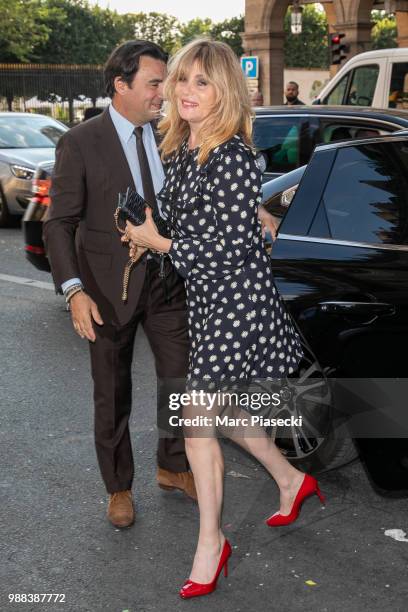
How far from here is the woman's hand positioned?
353 centimetres

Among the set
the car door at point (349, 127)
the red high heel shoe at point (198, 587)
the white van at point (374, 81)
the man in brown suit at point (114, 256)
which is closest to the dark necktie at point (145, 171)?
the man in brown suit at point (114, 256)

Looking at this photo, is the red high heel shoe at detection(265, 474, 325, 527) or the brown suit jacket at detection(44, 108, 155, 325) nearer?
the brown suit jacket at detection(44, 108, 155, 325)

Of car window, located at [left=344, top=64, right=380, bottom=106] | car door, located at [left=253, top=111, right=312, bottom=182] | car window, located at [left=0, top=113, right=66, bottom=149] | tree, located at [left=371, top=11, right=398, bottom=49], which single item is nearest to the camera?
car door, located at [left=253, top=111, right=312, bottom=182]

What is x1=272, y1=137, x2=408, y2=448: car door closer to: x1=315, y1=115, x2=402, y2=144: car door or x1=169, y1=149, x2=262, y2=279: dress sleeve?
x1=169, y1=149, x2=262, y2=279: dress sleeve

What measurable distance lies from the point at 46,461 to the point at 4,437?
49 centimetres

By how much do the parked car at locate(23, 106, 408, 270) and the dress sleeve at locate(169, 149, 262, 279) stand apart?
488 cm

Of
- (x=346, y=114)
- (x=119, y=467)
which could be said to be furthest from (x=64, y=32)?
(x=119, y=467)

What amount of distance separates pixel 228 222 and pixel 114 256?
2.23 feet

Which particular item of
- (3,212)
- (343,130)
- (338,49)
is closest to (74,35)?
(338,49)

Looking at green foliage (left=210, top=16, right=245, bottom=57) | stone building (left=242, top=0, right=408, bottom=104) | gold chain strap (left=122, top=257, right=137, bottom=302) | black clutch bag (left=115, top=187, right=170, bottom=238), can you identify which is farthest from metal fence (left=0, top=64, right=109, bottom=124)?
green foliage (left=210, top=16, right=245, bottom=57)

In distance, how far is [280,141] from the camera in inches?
352

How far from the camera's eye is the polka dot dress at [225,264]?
342cm

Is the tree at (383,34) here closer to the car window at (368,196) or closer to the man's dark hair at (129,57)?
the car window at (368,196)

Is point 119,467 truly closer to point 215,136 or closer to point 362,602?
point 362,602
